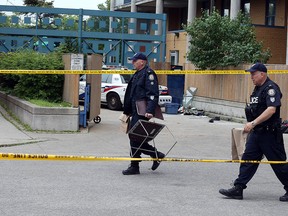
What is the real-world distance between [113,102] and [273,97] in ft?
51.9

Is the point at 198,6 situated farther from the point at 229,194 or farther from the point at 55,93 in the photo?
the point at 229,194

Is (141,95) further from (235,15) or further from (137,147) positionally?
(235,15)

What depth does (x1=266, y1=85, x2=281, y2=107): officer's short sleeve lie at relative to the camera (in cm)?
749

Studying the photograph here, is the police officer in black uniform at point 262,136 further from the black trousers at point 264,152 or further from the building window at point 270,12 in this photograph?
the building window at point 270,12

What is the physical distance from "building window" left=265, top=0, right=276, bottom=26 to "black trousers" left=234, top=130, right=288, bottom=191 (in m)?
24.1

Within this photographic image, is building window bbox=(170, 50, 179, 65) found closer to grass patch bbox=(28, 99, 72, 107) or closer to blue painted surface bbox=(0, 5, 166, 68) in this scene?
blue painted surface bbox=(0, 5, 166, 68)

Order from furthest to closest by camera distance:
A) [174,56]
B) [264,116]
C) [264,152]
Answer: [174,56]
[264,152]
[264,116]

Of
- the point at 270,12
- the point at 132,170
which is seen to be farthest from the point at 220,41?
the point at 132,170

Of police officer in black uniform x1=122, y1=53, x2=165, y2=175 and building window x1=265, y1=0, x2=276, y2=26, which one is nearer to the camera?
police officer in black uniform x1=122, y1=53, x2=165, y2=175

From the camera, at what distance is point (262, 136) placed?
766cm

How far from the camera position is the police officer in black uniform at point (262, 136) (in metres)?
7.61

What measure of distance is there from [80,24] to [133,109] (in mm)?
19159

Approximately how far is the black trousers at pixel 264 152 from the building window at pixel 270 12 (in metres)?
24.1

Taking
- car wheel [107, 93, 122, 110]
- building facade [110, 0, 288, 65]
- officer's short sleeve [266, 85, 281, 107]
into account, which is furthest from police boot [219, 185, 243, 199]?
building facade [110, 0, 288, 65]
